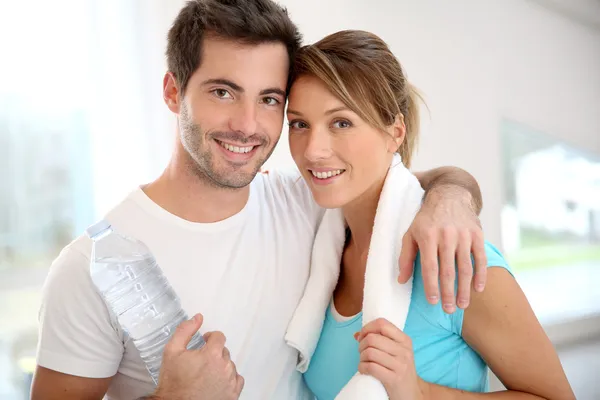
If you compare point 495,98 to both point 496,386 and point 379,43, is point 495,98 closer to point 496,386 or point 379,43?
point 496,386

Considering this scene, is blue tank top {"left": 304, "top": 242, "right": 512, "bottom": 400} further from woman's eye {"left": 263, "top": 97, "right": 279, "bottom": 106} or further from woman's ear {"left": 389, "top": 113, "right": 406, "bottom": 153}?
woman's eye {"left": 263, "top": 97, "right": 279, "bottom": 106}

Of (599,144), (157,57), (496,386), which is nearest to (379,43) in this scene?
(157,57)

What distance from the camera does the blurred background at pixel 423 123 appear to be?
203 centimetres

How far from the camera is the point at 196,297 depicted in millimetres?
1261

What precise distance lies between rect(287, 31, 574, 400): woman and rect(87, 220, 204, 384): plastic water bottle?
321 mm

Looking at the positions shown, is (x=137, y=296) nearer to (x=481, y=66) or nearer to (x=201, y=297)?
(x=201, y=297)

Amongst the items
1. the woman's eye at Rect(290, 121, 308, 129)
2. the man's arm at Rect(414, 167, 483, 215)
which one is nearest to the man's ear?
the woman's eye at Rect(290, 121, 308, 129)

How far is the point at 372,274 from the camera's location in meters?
1.11

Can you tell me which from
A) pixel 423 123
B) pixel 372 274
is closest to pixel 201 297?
pixel 372 274

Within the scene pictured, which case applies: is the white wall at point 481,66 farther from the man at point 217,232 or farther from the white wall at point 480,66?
the man at point 217,232

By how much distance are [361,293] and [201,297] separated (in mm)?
342

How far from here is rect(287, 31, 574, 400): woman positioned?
1.03 meters

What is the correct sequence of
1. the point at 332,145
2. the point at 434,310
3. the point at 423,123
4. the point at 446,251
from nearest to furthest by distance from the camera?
1. the point at 446,251
2. the point at 434,310
3. the point at 332,145
4. the point at 423,123

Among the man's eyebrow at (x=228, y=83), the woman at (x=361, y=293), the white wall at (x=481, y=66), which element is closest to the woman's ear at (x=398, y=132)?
the woman at (x=361, y=293)
